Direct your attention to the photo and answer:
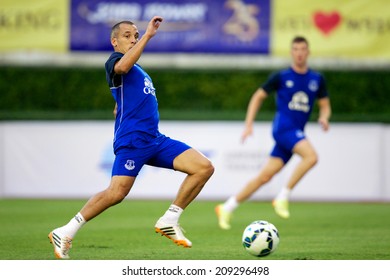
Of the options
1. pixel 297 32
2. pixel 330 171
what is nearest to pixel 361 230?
pixel 330 171

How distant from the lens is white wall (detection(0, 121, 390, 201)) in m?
18.4

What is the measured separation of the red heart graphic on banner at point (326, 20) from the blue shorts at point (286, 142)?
903 cm

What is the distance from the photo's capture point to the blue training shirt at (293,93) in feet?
44.8

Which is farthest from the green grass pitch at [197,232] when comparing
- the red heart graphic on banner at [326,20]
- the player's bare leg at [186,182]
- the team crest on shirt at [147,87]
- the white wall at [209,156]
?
the red heart graphic on banner at [326,20]

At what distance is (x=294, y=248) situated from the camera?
33.8 ft

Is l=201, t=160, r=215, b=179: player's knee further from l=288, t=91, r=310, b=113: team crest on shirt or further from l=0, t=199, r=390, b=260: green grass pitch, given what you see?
l=288, t=91, r=310, b=113: team crest on shirt

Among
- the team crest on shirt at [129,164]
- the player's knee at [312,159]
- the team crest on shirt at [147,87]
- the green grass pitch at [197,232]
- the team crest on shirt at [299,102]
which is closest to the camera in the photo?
the team crest on shirt at [129,164]

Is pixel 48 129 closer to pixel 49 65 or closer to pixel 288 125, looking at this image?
pixel 49 65

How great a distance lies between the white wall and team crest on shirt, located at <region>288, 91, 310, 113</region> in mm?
4655

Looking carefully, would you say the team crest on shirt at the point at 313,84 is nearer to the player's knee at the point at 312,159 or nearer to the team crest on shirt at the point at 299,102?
the team crest on shirt at the point at 299,102

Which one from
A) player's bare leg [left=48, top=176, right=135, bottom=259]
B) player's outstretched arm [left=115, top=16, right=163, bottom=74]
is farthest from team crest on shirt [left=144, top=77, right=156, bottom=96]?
player's bare leg [left=48, top=176, right=135, bottom=259]

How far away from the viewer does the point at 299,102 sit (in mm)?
13766

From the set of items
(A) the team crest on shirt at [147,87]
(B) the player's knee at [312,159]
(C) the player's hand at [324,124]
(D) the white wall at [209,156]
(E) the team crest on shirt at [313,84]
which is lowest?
(D) the white wall at [209,156]

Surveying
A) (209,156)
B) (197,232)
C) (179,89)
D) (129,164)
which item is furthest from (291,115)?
(179,89)
